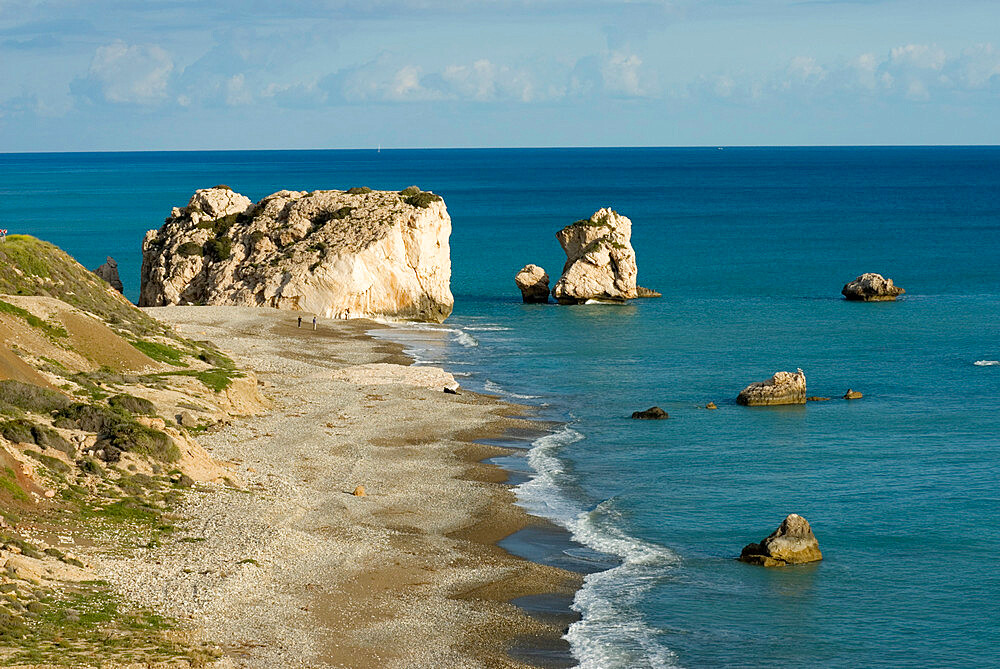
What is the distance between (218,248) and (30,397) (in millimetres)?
51127

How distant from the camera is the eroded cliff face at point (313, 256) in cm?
8369

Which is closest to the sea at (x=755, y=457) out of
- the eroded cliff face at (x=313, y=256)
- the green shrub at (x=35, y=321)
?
the eroded cliff face at (x=313, y=256)

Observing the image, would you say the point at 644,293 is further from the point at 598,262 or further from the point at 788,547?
the point at 788,547

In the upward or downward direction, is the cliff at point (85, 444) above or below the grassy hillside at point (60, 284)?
below

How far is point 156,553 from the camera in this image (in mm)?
31094

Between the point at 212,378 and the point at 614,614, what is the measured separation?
92.9ft

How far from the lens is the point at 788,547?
111 ft

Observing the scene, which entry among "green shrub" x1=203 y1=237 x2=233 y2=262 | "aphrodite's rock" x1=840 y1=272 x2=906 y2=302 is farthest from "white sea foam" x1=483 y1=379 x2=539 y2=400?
"aphrodite's rock" x1=840 y1=272 x2=906 y2=302

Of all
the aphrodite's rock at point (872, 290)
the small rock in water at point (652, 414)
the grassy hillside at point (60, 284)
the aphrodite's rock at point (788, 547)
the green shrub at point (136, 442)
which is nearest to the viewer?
the aphrodite's rock at point (788, 547)

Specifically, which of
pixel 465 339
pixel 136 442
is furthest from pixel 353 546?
pixel 465 339

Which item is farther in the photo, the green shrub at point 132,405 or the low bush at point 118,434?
the green shrub at point 132,405

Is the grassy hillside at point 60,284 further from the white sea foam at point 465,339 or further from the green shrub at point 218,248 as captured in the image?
the green shrub at point 218,248

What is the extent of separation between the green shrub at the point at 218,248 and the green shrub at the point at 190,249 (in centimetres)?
46

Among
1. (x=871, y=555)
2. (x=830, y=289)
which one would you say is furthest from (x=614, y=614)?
(x=830, y=289)
